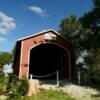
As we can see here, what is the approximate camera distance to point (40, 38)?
25.3 metres

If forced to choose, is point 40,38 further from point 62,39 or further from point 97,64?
point 97,64

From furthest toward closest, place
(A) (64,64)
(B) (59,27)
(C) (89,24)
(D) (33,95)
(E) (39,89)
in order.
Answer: (B) (59,27) < (A) (64,64) < (C) (89,24) < (E) (39,89) < (D) (33,95)

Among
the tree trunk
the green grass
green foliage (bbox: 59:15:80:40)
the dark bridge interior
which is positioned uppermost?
green foliage (bbox: 59:15:80:40)

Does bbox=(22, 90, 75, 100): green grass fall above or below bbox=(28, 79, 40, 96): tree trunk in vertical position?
below

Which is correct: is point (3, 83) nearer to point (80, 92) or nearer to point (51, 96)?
point (51, 96)

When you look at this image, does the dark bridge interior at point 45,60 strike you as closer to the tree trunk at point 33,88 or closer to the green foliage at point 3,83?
the green foliage at point 3,83

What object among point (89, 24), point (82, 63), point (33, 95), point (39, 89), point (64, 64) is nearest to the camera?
point (33, 95)

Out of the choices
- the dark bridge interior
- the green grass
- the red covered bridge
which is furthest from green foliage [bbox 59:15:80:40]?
the green grass

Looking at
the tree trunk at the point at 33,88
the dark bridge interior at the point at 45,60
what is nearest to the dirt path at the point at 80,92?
the tree trunk at the point at 33,88

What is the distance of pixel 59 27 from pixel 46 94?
108 feet

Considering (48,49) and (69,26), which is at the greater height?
(69,26)

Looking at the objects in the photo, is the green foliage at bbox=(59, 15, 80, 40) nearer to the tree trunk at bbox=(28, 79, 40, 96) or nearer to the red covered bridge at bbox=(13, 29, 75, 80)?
the red covered bridge at bbox=(13, 29, 75, 80)

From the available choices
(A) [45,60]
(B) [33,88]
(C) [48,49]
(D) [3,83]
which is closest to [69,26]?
(A) [45,60]

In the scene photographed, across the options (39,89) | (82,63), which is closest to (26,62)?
(39,89)
